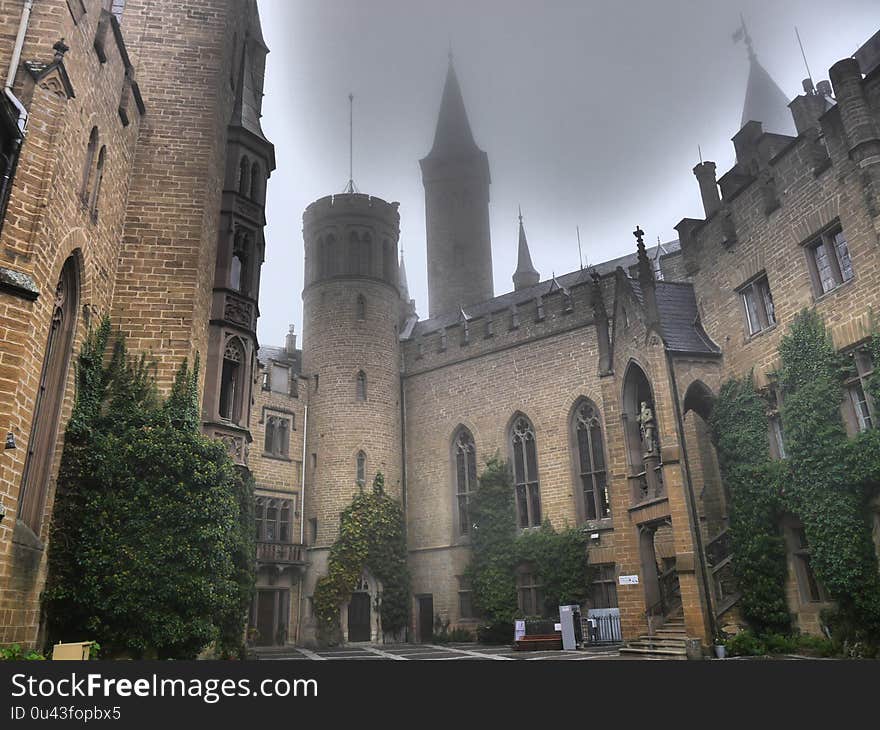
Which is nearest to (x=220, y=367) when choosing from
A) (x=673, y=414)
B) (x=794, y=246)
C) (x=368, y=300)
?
(x=673, y=414)

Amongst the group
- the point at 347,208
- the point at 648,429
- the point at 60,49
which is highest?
the point at 347,208

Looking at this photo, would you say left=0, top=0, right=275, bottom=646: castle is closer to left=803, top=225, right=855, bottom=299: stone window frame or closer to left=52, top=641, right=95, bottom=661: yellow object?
left=52, top=641, right=95, bottom=661: yellow object

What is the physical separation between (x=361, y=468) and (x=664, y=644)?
47.2ft

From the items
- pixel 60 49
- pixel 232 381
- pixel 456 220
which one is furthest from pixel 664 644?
pixel 456 220

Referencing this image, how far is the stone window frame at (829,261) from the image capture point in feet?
41.6

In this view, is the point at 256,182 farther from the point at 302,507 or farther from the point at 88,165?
the point at 302,507

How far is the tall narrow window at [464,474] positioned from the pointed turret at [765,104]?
57.6 feet

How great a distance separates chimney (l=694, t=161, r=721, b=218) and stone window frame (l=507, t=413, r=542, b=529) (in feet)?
32.6

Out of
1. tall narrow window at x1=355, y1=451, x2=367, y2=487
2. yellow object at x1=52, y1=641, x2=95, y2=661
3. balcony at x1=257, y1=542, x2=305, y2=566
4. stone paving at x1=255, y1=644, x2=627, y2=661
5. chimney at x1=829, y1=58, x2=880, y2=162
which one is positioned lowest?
stone paving at x1=255, y1=644, x2=627, y2=661

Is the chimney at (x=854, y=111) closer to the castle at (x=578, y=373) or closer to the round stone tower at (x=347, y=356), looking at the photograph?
Result: the castle at (x=578, y=373)

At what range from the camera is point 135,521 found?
33.8ft

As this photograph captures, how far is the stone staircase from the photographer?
44.3ft

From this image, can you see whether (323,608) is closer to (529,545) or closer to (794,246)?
(529,545)

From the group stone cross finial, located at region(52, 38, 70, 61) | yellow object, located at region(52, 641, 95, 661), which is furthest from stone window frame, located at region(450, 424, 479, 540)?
stone cross finial, located at region(52, 38, 70, 61)
